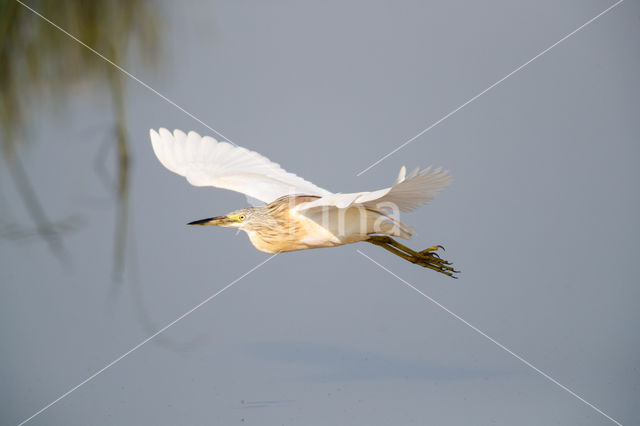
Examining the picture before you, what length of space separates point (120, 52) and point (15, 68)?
1.38 feet

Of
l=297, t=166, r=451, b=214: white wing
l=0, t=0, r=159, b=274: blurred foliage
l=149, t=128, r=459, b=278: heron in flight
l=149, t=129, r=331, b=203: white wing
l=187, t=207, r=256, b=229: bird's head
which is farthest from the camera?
l=0, t=0, r=159, b=274: blurred foliage

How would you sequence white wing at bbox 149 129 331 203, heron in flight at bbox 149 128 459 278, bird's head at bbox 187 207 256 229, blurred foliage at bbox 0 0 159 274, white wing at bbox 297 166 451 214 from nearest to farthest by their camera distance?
1. white wing at bbox 297 166 451 214
2. heron in flight at bbox 149 128 459 278
3. bird's head at bbox 187 207 256 229
4. white wing at bbox 149 129 331 203
5. blurred foliage at bbox 0 0 159 274

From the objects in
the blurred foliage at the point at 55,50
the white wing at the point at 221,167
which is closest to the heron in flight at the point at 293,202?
the white wing at the point at 221,167

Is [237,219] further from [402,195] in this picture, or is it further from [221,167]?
[402,195]

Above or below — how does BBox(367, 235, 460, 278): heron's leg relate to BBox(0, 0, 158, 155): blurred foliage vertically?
below

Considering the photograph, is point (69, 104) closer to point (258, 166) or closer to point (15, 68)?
point (15, 68)

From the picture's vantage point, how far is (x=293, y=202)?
1.62 metres

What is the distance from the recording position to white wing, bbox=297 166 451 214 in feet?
4.32

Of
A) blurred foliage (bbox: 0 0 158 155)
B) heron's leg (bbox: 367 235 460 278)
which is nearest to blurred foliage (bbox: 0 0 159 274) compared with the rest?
blurred foliage (bbox: 0 0 158 155)

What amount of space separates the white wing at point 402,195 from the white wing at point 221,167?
27cm

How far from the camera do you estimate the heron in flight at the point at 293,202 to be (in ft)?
4.80

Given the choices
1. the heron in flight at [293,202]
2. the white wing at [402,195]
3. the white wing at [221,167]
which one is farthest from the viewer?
the white wing at [221,167]

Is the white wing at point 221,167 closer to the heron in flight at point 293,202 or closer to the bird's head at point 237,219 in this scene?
→ the heron in flight at point 293,202

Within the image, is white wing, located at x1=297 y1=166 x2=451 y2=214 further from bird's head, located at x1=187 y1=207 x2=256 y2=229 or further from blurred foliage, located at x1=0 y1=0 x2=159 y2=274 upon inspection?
blurred foliage, located at x1=0 y1=0 x2=159 y2=274
